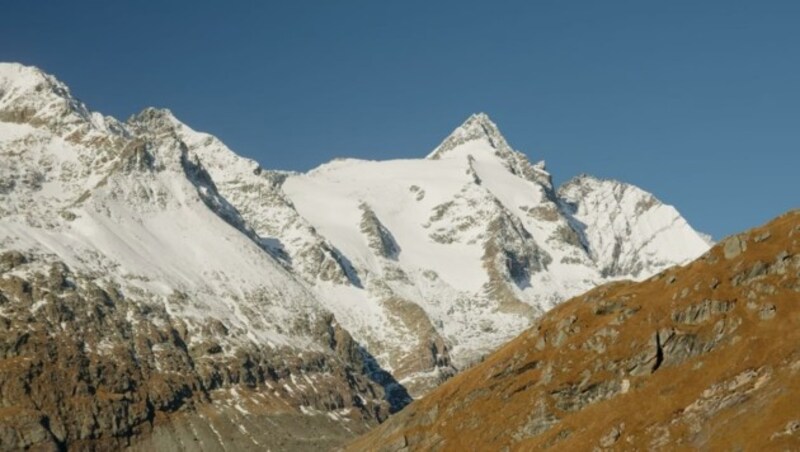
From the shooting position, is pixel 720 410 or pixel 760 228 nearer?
pixel 720 410

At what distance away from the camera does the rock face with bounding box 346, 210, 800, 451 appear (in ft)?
491

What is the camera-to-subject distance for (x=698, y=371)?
556 ft

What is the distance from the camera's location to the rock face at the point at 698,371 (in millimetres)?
149625

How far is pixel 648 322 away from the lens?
633ft

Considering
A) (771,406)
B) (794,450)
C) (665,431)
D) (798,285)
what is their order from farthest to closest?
(798,285)
(665,431)
(771,406)
(794,450)

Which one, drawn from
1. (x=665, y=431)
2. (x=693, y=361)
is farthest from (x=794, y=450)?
(x=693, y=361)

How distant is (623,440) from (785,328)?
2939cm

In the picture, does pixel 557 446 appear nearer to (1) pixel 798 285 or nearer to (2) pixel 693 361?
(2) pixel 693 361

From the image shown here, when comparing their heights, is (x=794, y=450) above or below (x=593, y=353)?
below

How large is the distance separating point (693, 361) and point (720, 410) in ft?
68.9

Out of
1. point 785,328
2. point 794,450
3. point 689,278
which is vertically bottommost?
point 794,450

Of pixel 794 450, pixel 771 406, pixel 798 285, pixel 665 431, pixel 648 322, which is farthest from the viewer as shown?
pixel 648 322

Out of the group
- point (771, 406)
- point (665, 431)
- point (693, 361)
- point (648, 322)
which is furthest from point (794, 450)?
point (648, 322)

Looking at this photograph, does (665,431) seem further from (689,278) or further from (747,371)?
(689,278)
